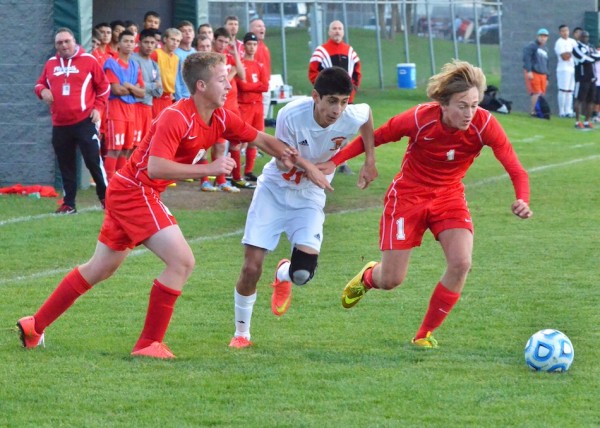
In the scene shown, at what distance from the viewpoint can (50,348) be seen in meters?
6.64

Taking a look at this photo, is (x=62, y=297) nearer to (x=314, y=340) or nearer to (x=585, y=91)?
(x=314, y=340)

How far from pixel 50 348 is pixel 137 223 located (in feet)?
3.20

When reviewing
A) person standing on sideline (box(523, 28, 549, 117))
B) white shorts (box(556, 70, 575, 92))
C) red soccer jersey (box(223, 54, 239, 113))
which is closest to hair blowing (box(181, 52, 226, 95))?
red soccer jersey (box(223, 54, 239, 113))

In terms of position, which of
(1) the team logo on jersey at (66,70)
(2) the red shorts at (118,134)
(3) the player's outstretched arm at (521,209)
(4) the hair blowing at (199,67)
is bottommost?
(2) the red shorts at (118,134)

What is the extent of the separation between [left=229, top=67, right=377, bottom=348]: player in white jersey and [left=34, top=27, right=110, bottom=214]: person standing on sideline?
588 centimetres

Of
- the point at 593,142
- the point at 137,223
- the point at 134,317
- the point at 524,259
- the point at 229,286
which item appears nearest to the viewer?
the point at 137,223

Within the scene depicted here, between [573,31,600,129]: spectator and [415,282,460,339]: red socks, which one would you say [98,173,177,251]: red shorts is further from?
[573,31,600,129]: spectator

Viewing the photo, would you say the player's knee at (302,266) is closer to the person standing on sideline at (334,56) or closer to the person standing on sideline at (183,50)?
the person standing on sideline at (183,50)

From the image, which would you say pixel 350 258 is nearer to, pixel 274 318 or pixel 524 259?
pixel 524 259

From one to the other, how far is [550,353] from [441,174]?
1492 mm

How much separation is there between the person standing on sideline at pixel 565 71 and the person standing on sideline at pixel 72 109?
672 inches

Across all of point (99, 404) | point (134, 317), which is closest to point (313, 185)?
point (134, 317)

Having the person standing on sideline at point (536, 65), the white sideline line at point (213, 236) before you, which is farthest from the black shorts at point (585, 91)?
the white sideline line at point (213, 236)

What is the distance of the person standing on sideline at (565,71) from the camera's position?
89.6ft
